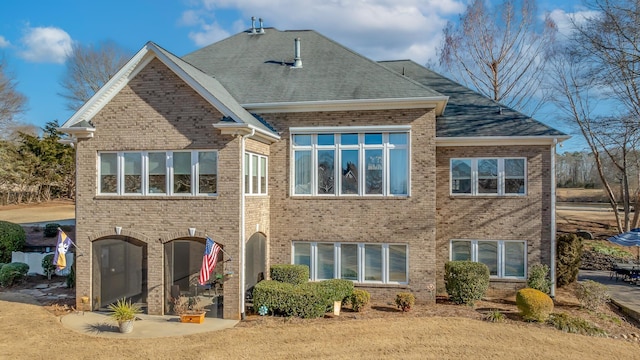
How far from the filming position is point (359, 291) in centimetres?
1375

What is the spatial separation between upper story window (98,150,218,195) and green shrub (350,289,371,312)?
5.39m

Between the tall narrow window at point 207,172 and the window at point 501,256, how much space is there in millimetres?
9385

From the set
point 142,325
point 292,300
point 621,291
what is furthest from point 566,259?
point 142,325

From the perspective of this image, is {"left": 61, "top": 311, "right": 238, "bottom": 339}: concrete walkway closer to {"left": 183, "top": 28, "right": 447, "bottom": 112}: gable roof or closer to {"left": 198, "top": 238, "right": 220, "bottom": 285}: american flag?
{"left": 198, "top": 238, "right": 220, "bottom": 285}: american flag

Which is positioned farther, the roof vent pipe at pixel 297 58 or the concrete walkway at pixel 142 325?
the roof vent pipe at pixel 297 58

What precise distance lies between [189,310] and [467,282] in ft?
28.8

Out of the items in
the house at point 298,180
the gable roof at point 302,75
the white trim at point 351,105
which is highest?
the gable roof at point 302,75

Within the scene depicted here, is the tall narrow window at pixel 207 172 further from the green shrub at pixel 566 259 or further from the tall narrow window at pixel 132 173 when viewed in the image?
the green shrub at pixel 566 259

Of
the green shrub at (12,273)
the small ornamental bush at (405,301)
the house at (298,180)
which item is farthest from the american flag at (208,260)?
the green shrub at (12,273)

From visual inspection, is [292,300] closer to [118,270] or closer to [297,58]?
[118,270]

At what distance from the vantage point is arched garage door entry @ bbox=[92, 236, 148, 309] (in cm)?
1366

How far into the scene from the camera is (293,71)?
16891 mm

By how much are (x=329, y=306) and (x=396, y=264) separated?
303cm

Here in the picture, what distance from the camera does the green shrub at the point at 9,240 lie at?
66.5ft
